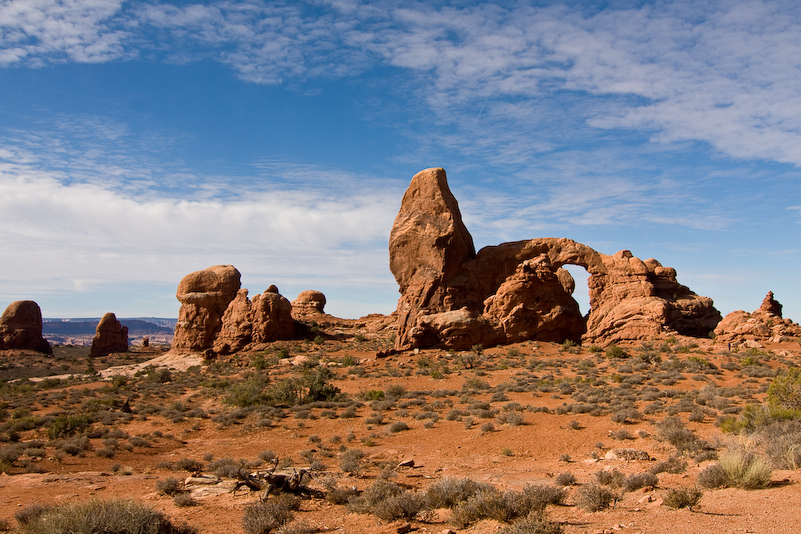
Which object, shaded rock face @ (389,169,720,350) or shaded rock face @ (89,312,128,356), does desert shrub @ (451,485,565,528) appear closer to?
shaded rock face @ (389,169,720,350)

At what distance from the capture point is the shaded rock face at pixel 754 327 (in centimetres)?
2484

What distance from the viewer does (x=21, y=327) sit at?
151ft

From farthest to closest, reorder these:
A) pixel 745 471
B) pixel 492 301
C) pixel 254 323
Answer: pixel 254 323 < pixel 492 301 < pixel 745 471

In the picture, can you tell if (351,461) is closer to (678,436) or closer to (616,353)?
(678,436)

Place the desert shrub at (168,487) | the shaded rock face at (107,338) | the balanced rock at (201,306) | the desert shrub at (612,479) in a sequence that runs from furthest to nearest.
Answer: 1. the shaded rock face at (107,338)
2. the balanced rock at (201,306)
3. the desert shrub at (168,487)
4. the desert shrub at (612,479)

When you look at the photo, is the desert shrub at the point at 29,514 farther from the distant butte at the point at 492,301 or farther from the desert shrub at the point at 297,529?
the distant butte at the point at 492,301

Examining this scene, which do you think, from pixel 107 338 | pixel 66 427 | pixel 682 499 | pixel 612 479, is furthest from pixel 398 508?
pixel 107 338

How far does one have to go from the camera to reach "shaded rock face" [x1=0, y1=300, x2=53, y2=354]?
4528 cm

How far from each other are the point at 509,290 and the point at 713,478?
71.5 ft

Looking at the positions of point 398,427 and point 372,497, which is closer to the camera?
point 372,497

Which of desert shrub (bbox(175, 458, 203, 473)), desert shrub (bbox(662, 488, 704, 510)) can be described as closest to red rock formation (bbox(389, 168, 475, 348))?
desert shrub (bbox(175, 458, 203, 473))

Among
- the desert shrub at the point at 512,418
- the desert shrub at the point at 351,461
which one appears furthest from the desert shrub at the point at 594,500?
the desert shrub at the point at 512,418

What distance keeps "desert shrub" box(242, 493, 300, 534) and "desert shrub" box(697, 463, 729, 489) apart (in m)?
5.83

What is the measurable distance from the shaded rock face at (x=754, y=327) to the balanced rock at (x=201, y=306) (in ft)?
106
